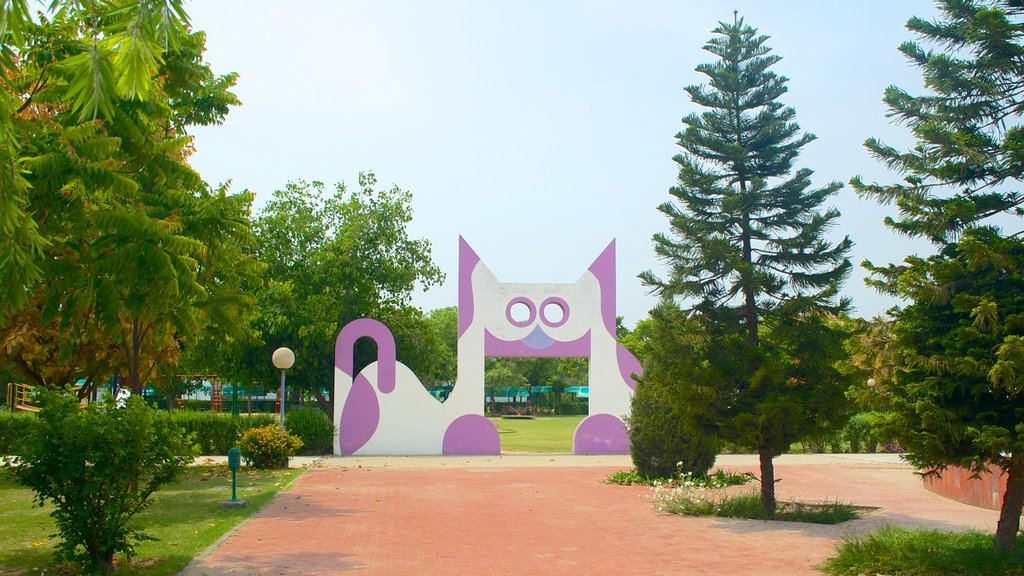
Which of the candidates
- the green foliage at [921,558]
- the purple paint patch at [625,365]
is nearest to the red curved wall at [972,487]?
the green foliage at [921,558]

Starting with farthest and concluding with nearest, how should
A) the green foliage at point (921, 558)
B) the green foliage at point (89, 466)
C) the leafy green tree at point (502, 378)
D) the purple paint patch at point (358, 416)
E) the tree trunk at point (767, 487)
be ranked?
1. the leafy green tree at point (502, 378)
2. the purple paint patch at point (358, 416)
3. the tree trunk at point (767, 487)
4. the green foliage at point (921, 558)
5. the green foliage at point (89, 466)

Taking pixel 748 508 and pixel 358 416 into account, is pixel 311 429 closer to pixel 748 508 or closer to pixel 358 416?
pixel 358 416

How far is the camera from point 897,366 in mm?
9477

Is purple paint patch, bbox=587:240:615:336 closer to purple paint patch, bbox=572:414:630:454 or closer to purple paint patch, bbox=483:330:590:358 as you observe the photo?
purple paint patch, bbox=483:330:590:358

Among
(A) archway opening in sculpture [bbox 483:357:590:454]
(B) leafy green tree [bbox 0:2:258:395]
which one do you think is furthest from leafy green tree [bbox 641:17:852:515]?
(A) archway opening in sculpture [bbox 483:357:590:454]

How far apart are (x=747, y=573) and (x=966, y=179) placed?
4989mm

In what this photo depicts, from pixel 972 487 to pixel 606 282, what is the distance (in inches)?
482

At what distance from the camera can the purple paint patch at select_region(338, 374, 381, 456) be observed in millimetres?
24688

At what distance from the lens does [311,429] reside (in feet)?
81.7

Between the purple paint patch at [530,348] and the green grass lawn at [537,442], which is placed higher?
the purple paint patch at [530,348]

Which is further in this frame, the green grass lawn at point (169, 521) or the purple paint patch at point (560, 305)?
Result: the purple paint patch at point (560, 305)

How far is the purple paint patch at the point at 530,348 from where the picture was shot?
25.2m

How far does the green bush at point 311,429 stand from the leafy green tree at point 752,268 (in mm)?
13927

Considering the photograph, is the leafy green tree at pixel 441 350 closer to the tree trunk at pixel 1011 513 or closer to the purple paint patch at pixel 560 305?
the purple paint patch at pixel 560 305
